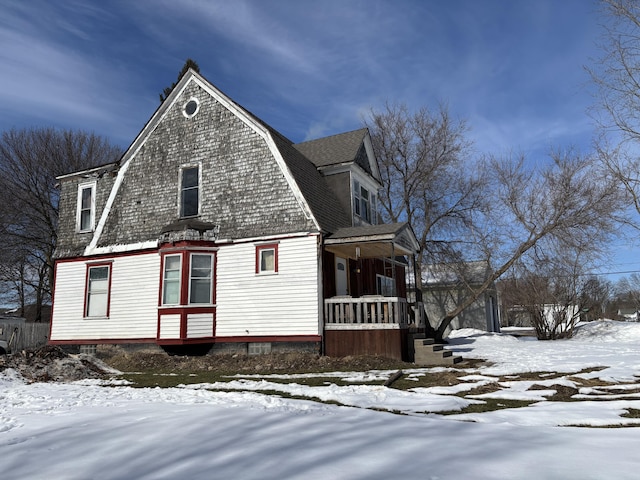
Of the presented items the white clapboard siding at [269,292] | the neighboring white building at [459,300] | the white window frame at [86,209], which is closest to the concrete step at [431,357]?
the white clapboard siding at [269,292]

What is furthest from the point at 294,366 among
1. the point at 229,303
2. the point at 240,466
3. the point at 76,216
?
the point at 76,216

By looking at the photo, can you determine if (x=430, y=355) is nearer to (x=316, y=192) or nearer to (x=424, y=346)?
(x=424, y=346)

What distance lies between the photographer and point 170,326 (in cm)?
1545

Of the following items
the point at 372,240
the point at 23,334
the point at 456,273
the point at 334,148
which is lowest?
the point at 23,334

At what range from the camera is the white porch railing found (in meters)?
14.0

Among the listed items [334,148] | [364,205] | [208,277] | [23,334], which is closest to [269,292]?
[208,277]

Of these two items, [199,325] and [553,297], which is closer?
[199,325]

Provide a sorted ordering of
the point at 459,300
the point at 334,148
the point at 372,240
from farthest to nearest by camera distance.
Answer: the point at 459,300, the point at 334,148, the point at 372,240

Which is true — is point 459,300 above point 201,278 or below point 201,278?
below

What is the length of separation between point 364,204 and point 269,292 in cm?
671

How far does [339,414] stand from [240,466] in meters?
2.41

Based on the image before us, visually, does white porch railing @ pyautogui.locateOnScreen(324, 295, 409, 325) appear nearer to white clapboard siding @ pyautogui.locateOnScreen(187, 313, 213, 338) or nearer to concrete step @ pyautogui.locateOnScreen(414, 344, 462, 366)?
concrete step @ pyautogui.locateOnScreen(414, 344, 462, 366)

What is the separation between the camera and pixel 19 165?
107 feet

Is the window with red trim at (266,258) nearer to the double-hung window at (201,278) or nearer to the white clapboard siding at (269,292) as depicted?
the white clapboard siding at (269,292)
